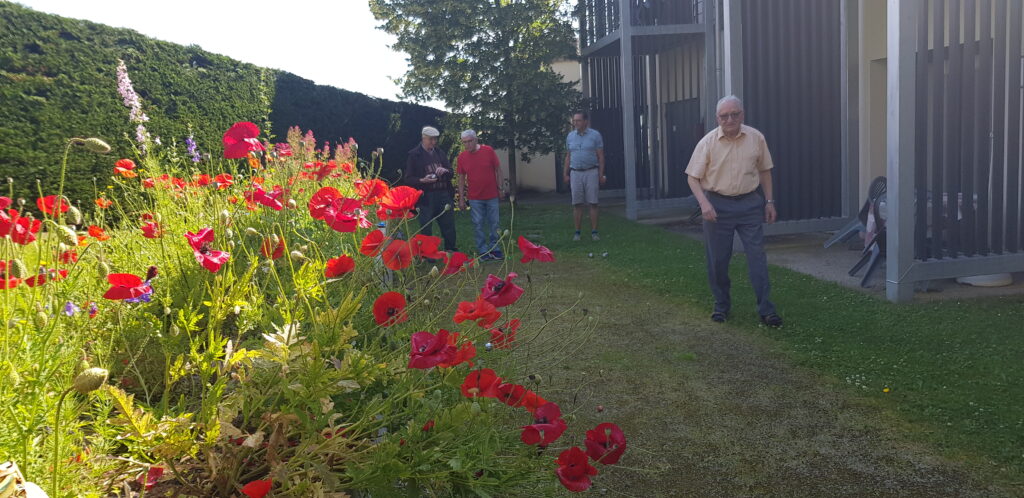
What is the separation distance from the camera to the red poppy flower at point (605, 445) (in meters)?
1.92

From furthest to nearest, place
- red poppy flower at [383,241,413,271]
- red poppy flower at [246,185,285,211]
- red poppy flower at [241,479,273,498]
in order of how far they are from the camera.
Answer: red poppy flower at [246,185,285,211], red poppy flower at [383,241,413,271], red poppy flower at [241,479,273,498]

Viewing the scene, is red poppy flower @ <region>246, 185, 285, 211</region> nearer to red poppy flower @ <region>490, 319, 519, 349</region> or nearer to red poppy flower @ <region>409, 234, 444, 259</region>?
red poppy flower @ <region>409, 234, 444, 259</region>

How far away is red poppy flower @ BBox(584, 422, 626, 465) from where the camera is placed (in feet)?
6.29

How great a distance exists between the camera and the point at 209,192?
15.0ft

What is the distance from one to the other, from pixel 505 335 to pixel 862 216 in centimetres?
611

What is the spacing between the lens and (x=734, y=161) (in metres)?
5.15

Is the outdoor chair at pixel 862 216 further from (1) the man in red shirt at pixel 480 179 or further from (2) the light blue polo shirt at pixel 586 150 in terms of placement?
(1) the man in red shirt at pixel 480 179

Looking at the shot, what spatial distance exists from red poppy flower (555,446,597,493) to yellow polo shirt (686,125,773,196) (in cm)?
367

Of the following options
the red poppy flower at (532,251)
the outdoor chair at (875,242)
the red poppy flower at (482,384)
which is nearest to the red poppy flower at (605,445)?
the red poppy flower at (482,384)

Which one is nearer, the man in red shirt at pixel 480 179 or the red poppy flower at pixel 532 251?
the red poppy flower at pixel 532 251

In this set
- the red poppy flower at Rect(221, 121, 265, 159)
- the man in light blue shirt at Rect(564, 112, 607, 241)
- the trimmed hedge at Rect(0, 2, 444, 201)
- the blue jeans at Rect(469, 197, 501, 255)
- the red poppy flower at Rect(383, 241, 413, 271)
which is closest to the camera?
the red poppy flower at Rect(383, 241, 413, 271)

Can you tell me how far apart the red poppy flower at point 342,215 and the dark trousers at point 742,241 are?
3286mm

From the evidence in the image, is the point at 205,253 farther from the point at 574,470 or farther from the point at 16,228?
the point at 574,470

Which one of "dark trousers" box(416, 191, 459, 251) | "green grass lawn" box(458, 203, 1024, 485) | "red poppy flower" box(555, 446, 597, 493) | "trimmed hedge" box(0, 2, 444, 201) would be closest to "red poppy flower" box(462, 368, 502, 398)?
"red poppy flower" box(555, 446, 597, 493)
